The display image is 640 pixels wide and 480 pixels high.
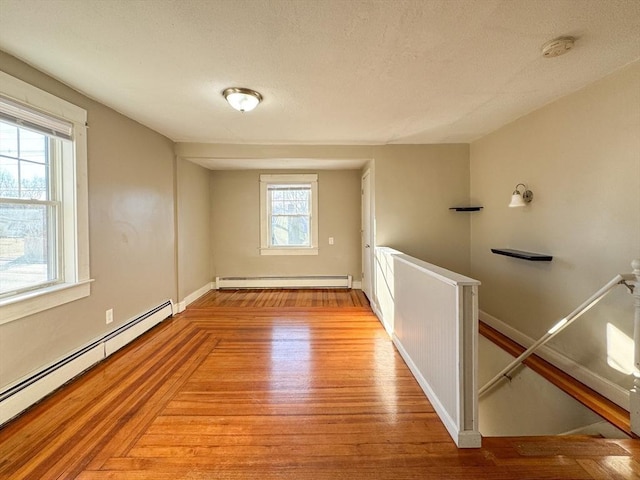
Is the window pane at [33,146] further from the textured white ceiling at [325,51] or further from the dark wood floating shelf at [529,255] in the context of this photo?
the dark wood floating shelf at [529,255]

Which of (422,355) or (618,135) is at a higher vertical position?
(618,135)

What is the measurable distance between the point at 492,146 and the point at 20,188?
14.4 ft

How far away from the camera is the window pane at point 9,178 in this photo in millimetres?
1781

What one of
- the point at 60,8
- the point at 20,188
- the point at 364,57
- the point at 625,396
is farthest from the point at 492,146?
the point at 20,188

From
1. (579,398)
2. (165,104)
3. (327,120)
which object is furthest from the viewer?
(327,120)

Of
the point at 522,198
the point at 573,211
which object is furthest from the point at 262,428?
the point at 522,198

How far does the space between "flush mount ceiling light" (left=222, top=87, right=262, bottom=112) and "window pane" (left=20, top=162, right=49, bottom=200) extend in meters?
1.47

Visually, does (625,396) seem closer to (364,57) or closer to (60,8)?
(364,57)

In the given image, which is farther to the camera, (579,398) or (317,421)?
(579,398)

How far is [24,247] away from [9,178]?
1.56 feet

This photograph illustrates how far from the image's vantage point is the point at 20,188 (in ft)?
6.22

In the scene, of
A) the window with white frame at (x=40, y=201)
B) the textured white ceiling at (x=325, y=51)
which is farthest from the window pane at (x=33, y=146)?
the textured white ceiling at (x=325, y=51)

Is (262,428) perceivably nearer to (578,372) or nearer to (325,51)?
(325,51)

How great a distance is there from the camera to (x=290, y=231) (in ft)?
16.5
